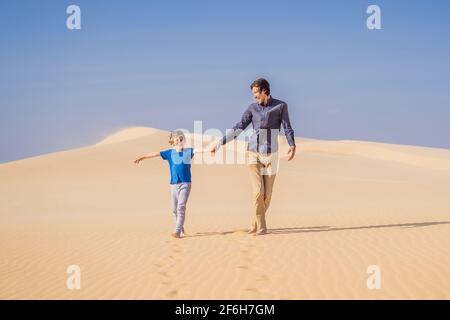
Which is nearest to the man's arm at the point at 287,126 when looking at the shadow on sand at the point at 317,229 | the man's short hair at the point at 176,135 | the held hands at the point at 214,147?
the held hands at the point at 214,147

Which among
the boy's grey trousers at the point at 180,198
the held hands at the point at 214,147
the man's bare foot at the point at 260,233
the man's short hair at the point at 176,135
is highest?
the man's short hair at the point at 176,135

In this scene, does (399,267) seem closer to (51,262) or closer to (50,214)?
(51,262)

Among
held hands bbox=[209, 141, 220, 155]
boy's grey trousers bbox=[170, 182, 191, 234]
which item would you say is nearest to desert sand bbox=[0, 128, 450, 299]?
boy's grey trousers bbox=[170, 182, 191, 234]

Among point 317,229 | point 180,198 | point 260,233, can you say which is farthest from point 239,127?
point 317,229

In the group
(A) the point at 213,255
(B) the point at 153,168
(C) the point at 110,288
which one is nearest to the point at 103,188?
(B) the point at 153,168

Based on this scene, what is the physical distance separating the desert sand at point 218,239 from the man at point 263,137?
938 millimetres

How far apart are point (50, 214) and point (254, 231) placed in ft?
25.9

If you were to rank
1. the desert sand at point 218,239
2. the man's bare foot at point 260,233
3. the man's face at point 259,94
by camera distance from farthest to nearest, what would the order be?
the man's bare foot at point 260,233 < the man's face at point 259,94 < the desert sand at point 218,239

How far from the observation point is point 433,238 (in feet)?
32.1

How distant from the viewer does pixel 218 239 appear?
9.94m

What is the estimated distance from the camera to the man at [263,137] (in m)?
9.68

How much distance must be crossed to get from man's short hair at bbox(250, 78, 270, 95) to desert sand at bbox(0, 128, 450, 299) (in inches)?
95.3

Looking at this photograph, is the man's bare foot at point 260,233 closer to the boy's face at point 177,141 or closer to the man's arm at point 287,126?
the man's arm at point 287,126

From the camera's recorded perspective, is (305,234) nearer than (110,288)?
No
